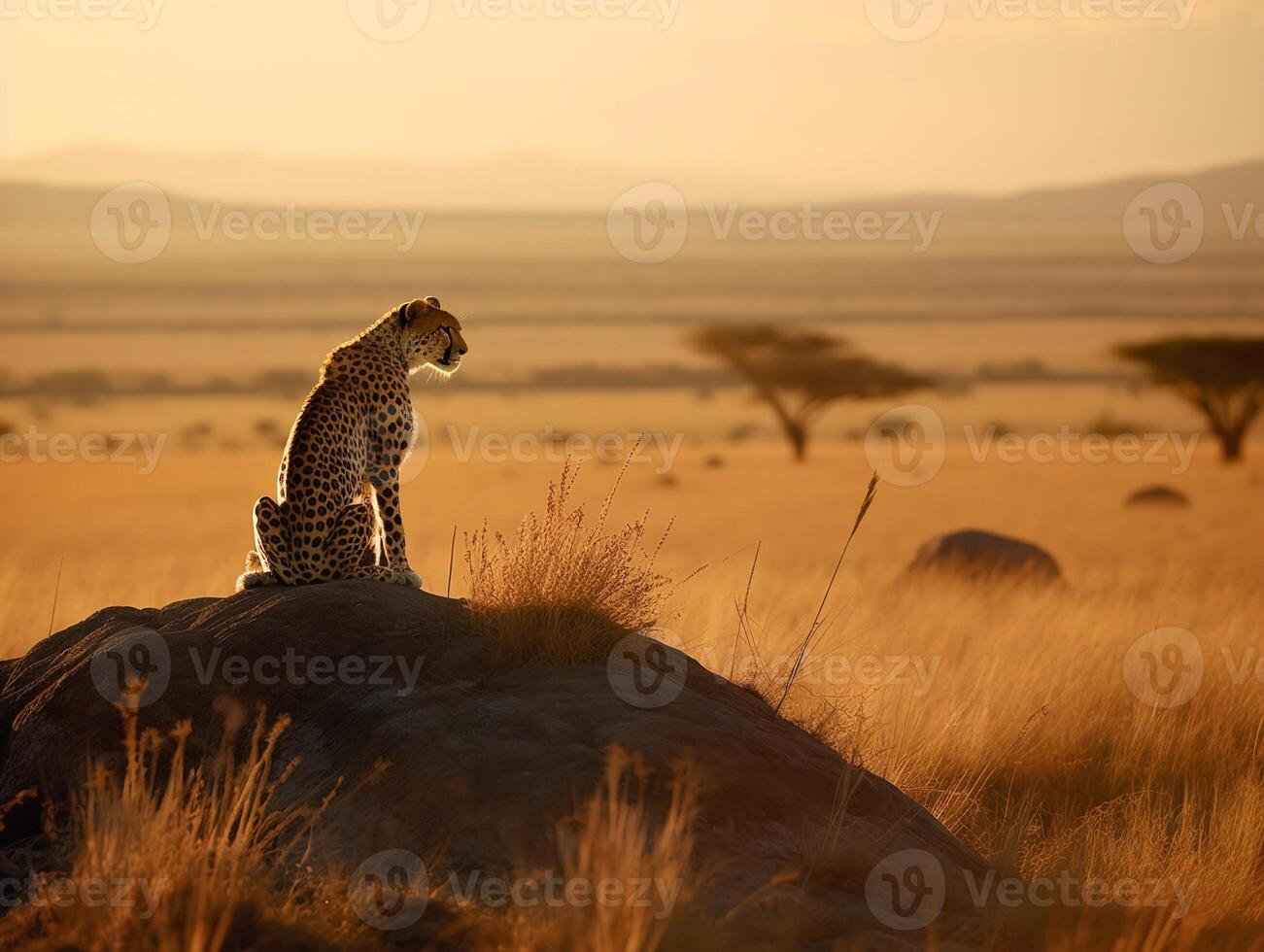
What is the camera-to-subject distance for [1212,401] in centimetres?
3738

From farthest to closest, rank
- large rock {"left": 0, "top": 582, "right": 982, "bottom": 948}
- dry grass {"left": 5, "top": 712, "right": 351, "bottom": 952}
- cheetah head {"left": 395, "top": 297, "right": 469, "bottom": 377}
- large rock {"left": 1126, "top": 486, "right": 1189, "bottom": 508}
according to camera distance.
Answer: large rock {"left": 1126, "top": 486, "right": 1189, "bottom": 508}, cheetah head {"left": 395, "top": 297, "right": 469, "bottom": 377}, large rock {"left": 0, "top": 582, "right": 982, "bottom": 948}, dry grass {"left": 5, "top": 712, "right": 351, "bottom": 952}

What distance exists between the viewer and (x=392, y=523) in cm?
765

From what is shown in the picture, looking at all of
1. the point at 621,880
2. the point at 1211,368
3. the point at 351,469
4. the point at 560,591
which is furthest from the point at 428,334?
the point at 1211,368

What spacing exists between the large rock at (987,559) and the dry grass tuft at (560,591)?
10.1 m

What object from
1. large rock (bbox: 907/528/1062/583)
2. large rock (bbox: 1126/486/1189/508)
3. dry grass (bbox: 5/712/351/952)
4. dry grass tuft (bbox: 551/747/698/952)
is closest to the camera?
dry grass tuft (bbox: 551/747/698/952)

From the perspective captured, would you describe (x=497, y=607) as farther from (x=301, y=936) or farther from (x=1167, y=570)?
(x=1167, y=570)

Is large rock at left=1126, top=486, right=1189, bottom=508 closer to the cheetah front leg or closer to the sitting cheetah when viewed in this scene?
the sitting cheetah

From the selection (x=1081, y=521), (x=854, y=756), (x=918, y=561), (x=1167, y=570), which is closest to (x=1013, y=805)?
(x=854, y=756)

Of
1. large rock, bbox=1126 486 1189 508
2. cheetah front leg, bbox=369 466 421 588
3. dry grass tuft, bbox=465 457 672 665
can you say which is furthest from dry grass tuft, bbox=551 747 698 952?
large rock, bbox=1126 486 1189 508

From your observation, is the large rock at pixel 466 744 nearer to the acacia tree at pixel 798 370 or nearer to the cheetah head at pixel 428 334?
the cheetah head at pixel 428 334

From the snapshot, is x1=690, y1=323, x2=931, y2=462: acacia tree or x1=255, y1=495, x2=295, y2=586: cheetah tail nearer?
x1=255, y1=495, x2=295, y2=586: cheetah tail

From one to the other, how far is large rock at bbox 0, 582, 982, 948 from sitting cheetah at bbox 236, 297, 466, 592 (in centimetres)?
31

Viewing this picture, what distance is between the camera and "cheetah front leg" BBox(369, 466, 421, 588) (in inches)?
301

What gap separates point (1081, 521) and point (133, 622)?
21.0 meters
